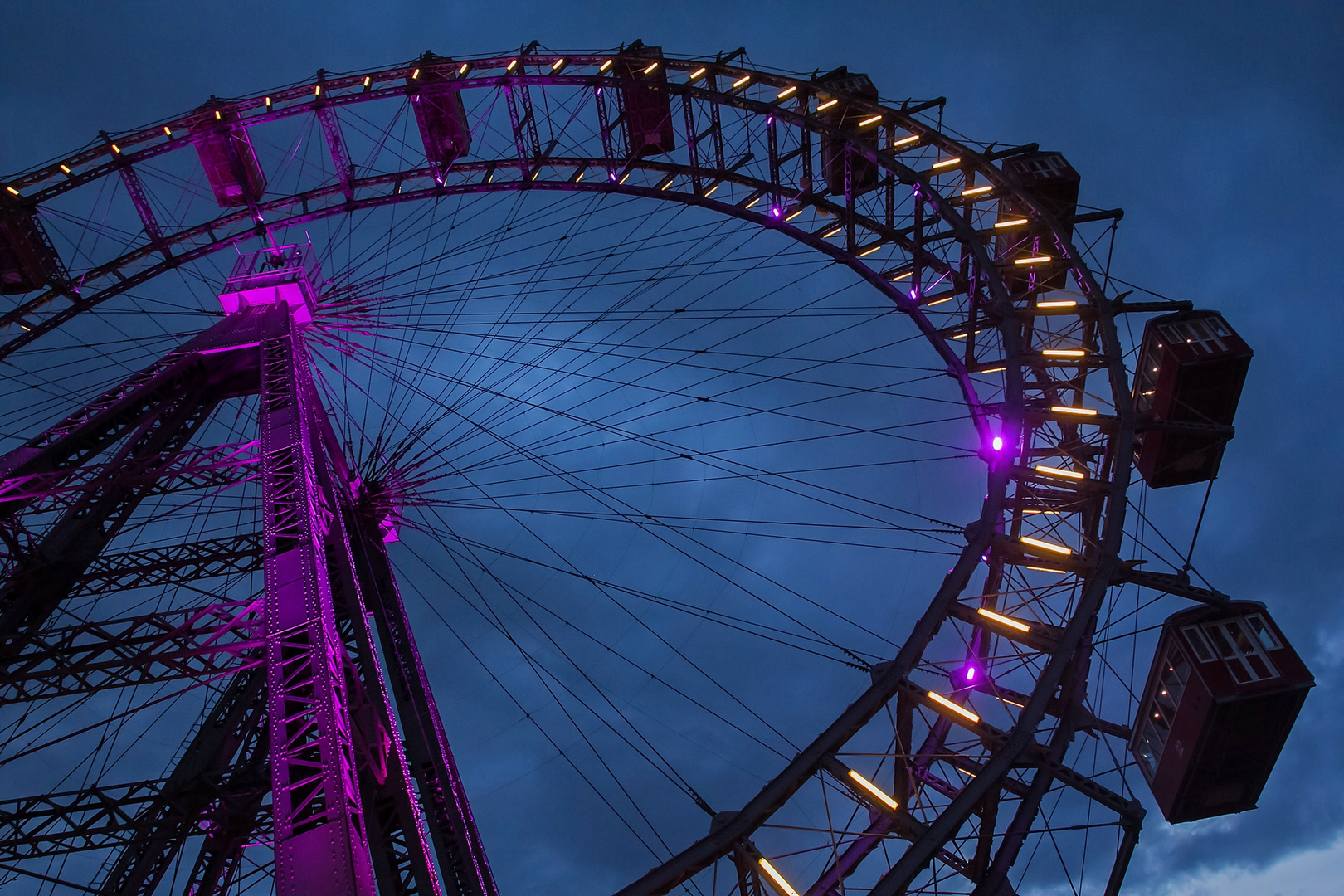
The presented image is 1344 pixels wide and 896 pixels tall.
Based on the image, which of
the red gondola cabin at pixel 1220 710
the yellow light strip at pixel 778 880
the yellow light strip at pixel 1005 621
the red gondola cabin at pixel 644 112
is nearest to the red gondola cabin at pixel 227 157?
the red gondola cabin at pixel 644 112

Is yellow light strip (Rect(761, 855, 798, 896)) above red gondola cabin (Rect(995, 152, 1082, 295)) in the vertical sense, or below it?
below

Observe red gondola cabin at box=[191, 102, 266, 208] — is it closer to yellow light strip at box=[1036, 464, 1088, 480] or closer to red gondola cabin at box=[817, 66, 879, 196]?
red gondola cabin at box=[817, 66, 879, 196]

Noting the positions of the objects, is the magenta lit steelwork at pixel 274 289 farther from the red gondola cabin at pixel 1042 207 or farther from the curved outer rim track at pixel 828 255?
the red gondola cabin at pixel 1042 207

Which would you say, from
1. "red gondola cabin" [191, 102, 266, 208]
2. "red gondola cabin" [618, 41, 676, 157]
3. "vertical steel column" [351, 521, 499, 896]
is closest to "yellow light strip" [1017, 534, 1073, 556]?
"vertical steel column" [351, 521, 499, 896]

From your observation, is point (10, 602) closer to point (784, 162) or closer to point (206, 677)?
point (206, 677)

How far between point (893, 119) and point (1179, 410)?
30.1 feet

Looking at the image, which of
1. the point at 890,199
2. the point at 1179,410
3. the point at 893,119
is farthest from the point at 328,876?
the point at 893,119

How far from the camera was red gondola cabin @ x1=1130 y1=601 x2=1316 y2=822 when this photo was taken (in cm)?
1147

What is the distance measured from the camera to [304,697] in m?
9.77

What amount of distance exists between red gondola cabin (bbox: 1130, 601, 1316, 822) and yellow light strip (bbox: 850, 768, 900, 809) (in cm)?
404

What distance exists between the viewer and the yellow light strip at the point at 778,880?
9875 millimetres

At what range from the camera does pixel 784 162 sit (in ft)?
69.3

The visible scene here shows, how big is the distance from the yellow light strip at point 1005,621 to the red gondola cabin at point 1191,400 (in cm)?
483

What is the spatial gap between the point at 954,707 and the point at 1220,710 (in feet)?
10.9
